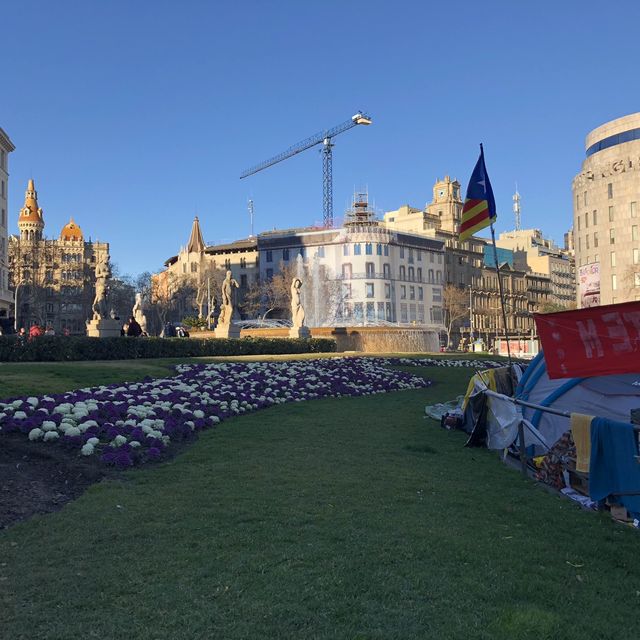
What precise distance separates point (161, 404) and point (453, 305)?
324ft

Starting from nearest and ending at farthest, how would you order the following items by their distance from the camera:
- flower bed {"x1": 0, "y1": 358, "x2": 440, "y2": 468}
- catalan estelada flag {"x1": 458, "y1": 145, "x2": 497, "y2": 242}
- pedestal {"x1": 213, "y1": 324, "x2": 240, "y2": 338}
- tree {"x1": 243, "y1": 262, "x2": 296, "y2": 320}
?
flower bed {"x1": 0, "y1": 358, "x2": 440, "y2": 468}, catalan estelada flag {"x1": 458, "y1": 145, "x2": 497, "y2": 242}, pedestal {"x1": 213, "y1": 324, "x2": 240, "y2": 338}, tree {"x1": 243, "y1": 262, "x2": 296, "y2": 320}

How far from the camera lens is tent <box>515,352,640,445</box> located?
8.46 m

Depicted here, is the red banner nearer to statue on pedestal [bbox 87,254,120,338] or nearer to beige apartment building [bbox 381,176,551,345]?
statue on pedestal [bbox 87,254,120,338]

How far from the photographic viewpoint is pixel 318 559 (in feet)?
16.1

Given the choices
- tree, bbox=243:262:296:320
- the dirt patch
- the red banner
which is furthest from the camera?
tree, bbox=243:262:296:320

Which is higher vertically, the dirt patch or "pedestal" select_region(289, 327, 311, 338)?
"pedestal" select_region(289, 327, 311, 338)

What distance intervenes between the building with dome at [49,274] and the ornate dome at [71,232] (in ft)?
0.73

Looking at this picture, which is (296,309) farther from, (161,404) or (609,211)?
(609,211)

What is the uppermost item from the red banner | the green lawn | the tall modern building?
the tall modern building

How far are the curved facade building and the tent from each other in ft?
239

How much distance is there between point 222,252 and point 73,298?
2721cm

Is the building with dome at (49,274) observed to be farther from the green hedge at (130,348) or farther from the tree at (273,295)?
the green hedge at (130,348)

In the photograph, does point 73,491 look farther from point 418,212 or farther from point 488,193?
point 418,212

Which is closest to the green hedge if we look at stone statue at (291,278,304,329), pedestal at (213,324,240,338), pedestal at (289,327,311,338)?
pedestal at (289,327,311,338)
